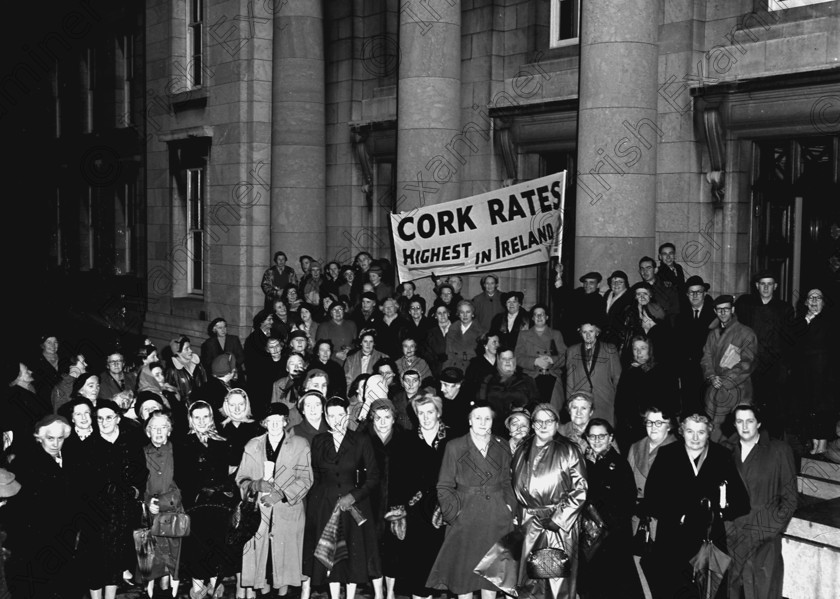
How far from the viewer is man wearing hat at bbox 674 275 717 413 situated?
10.7 m

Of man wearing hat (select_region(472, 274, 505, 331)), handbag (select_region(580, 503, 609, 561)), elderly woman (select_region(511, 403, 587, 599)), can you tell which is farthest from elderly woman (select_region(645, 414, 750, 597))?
man wearing hat (select_region(472, 274, 505, 331))

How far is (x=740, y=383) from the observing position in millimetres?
10062

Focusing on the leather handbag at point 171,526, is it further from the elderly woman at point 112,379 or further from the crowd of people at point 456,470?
the elderly woman at point 112,379

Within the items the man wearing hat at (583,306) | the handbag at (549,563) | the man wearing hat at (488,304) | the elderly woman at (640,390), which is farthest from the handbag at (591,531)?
the man wearing hat at (488,304)

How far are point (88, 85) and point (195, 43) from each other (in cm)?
843

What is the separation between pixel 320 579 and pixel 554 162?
9.93m

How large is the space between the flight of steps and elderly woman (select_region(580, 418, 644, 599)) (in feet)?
3.84

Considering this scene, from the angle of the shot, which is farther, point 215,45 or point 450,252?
point 215,45

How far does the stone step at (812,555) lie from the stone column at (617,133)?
16.0 feet

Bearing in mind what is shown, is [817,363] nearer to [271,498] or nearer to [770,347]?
[770,347]

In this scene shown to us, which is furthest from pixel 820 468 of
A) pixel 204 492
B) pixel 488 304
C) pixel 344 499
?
pixel 488 304

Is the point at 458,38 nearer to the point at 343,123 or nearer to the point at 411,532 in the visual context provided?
the point at 343,123

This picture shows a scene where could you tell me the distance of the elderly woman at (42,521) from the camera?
8.30 m

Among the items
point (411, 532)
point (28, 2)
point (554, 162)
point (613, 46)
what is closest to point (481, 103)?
point (554, 162)
